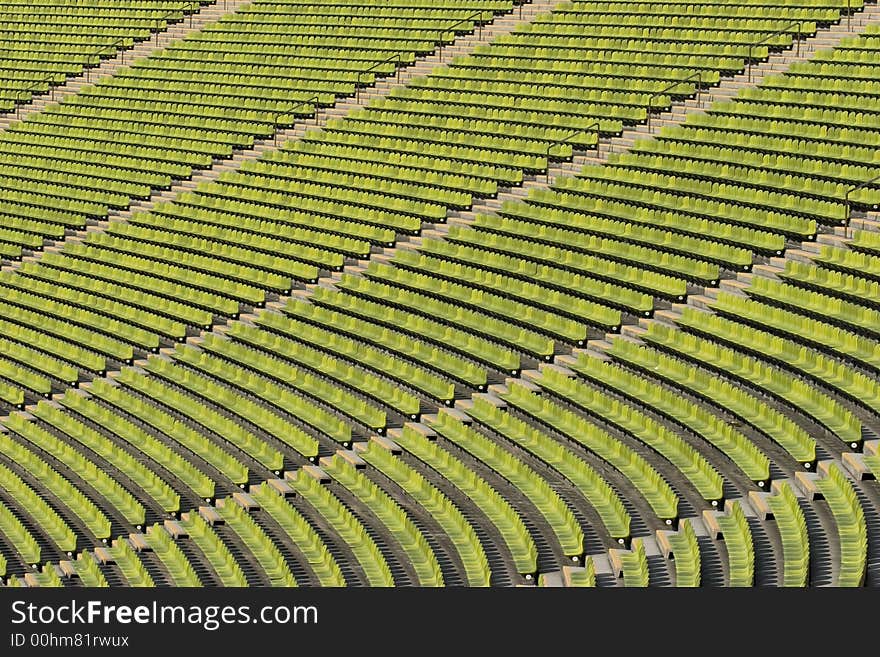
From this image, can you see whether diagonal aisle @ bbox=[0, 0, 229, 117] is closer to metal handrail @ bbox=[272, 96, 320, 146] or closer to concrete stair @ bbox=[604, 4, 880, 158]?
metal handrail @ bbox=[272, 96, 320, 146]

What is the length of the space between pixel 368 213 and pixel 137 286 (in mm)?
3639

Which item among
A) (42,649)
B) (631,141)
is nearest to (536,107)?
(631,141)

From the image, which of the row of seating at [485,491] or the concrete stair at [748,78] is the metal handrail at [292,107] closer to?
the concrete stair at [748,78]

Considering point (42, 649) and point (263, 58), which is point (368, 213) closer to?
point (263, 58)

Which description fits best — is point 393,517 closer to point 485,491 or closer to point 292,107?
point 485,491

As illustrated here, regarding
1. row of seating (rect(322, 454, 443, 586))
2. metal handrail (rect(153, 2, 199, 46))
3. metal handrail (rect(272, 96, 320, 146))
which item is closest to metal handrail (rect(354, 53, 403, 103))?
metal handrail (rect(272, 96, 320, 146))

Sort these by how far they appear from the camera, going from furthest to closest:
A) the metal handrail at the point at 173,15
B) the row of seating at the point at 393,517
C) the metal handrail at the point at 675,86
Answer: the metal handrail at the point at 173,15, the metal handrail at the point at 675,86, the row of seating at the point at 393,517

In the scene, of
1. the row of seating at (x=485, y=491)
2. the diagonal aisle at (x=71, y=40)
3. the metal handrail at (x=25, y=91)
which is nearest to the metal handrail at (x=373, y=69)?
the diagonal aisle at (x=71, y=40)

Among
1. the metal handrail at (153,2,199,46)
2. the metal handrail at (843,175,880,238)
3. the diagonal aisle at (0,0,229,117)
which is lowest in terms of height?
the diagonal aisle at (0,0,229,117)

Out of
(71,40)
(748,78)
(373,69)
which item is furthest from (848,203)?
(71,40)

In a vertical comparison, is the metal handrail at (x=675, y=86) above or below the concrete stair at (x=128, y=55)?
above

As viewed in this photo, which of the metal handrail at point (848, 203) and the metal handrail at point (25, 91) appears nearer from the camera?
the metal handrail at point (848, 203)

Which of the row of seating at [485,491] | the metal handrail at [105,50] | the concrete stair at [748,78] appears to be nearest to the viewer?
the row of seating at [485,491]

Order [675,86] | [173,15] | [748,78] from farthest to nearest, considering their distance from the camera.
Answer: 1. [173,15]
2. [675,86]
3. [748,78]
